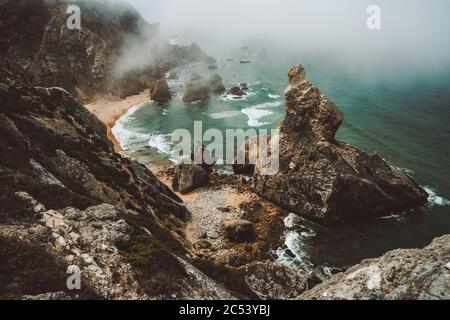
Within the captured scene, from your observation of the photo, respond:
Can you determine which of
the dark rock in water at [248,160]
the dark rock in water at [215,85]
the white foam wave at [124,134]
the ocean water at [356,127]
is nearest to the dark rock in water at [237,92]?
the ocean water at [356,127]

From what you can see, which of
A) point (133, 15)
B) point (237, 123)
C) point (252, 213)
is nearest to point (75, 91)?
point (237, 123)

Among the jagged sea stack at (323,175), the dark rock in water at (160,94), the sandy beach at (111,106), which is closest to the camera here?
the jagged sea stack at (323,175)

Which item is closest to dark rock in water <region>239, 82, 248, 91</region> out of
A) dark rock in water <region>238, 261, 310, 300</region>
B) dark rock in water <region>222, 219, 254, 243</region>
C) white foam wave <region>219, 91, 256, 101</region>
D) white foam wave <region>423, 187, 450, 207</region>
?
white foam wave <region>219, 91, 256, 101</region>

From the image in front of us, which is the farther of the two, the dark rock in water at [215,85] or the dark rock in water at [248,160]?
the dark rock in water at [215,85]

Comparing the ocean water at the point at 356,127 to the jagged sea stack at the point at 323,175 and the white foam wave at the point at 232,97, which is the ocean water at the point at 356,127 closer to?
the white foam wave at the point at 232,97

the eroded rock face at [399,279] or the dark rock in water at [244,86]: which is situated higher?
the dark rock in water at [244,86]
